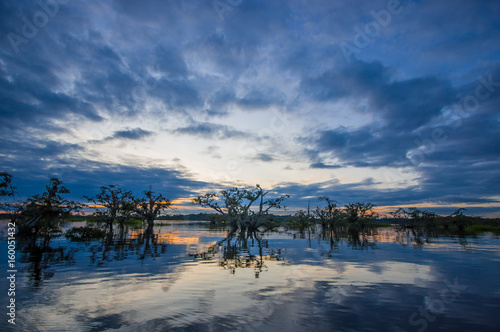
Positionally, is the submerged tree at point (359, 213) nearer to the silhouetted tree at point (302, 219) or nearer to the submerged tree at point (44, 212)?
the silhouetted tree at point (302, 219)

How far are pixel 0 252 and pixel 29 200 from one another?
1177 cm

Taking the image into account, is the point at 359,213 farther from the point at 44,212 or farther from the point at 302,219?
the point at 44,212

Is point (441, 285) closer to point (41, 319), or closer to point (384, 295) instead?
point (384, 295)

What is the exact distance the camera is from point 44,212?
2252 cm

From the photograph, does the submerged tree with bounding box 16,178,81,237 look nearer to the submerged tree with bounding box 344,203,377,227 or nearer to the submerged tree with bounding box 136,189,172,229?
the submerged tree with bounding box 136,189,172,229

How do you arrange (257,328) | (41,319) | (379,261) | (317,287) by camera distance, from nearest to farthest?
(257,328)
(41,319)
(317,287)
(379,261)

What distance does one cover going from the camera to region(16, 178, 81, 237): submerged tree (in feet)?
72.3

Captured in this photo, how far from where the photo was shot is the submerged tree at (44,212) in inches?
867

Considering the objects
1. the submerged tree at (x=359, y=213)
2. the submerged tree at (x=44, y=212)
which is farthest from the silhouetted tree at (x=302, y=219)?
the submerged tree at (x=44, y=212)

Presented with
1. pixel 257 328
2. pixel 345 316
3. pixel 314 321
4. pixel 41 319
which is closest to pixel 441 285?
pixel 345 316

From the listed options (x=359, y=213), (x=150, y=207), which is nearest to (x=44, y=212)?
(x=150, y=207)

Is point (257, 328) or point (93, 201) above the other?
point (93, 201)

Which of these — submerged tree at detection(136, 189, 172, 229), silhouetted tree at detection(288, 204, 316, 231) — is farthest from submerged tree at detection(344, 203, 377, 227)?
submerged tree at detection(136, 189, 172, 229)

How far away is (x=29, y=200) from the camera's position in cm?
2238
